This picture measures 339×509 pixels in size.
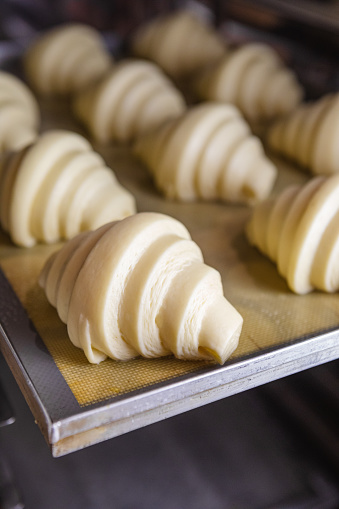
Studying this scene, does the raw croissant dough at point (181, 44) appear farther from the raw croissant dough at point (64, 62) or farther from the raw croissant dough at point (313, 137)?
the raw croissant dough at point (313, 137)

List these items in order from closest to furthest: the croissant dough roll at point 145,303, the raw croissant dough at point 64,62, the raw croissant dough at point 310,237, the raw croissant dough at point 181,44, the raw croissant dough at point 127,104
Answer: the croissant dough roll at point 145,303, the raw croissant dough at point 310,237, the raw croissant dough at point 127,104, the raw croissant dough at point 64,62, the raw croissant dough at point 181,44

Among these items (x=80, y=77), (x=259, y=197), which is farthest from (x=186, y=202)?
(x=80, y=77)

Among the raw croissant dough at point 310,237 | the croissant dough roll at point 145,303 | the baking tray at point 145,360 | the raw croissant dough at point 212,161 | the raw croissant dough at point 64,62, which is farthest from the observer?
the raw croissant dough at point 64,62

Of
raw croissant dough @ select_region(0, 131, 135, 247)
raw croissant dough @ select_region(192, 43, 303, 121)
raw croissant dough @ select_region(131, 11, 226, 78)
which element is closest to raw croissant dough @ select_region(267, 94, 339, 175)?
A: raw croissant dough @ select_region(192, 43, 303, 121)

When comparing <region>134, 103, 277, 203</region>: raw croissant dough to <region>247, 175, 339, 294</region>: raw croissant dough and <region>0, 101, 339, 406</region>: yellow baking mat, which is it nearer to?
<region>0, 101, 339, 406</region>: yellow baking mat

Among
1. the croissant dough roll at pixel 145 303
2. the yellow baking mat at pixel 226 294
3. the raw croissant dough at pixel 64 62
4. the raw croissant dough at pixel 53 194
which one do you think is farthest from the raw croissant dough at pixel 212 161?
the raw croissant dough at pixel 64 62

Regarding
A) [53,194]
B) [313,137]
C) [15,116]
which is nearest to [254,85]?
[313,137]
